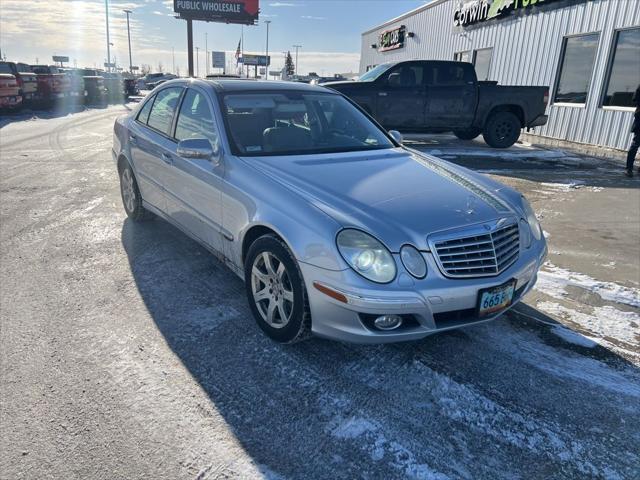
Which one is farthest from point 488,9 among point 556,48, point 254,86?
point 254,86

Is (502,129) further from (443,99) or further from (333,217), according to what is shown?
(333,217)

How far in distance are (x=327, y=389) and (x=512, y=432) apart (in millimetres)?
958

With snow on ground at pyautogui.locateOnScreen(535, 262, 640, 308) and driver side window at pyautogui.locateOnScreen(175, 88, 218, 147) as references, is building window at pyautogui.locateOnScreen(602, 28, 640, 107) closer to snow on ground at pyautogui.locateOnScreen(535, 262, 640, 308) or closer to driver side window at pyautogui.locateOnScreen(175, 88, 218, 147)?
snow on ground at pyautogui.locateOnScreen(535, 262, 640, 308)

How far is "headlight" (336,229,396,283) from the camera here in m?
2.48

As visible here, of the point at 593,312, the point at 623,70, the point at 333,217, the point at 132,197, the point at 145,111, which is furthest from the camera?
the point at 623,70

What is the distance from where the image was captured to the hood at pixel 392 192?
103 inches

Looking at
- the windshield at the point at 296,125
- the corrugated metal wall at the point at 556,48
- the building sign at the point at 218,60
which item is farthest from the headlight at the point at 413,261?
the building sign at the point at 218,60

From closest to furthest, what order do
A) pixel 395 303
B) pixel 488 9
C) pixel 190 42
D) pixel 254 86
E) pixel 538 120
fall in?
pixel 395 303 < pixel 254 86 < pixel 538 120 < pixel 488 9 < pixel 190 42

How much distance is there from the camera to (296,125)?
12.7ft

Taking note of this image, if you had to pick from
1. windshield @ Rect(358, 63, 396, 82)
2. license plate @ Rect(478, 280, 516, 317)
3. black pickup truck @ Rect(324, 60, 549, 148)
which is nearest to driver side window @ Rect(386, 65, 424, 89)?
black pickup truck @ Rect(324, 60, 549, 148)

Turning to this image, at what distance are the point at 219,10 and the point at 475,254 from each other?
4030cm

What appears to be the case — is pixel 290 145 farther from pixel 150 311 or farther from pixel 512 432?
pixel 512 432

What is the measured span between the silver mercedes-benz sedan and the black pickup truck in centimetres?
708

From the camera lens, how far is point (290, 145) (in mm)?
3637
